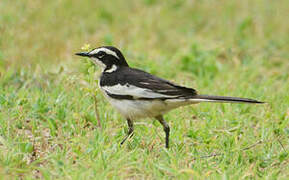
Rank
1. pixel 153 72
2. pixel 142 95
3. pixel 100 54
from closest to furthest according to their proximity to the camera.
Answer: pixel 142 95
pixel 100 54
pixel 153 72

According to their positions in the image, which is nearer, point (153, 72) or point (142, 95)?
point (142, 95)

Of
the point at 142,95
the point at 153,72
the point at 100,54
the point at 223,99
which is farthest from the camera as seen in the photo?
the point at 153,72

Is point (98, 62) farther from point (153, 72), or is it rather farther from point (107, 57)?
point (153, 72)

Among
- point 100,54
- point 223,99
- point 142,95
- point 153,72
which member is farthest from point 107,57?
point 153,72

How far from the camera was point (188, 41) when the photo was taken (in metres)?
11.2

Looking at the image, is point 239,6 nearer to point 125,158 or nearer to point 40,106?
point 40,106

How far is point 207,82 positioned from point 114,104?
3272mm

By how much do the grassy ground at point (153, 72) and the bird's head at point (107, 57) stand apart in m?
0.16

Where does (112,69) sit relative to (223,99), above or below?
above

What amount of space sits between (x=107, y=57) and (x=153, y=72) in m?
2.87

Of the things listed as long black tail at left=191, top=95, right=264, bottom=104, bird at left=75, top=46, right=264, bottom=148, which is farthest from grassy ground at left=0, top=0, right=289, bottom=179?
long black tail at left=191, top=95, right=264, bottom=104

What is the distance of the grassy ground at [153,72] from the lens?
18.2ft

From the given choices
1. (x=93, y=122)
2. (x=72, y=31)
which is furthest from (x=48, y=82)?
(x=72, y=31)

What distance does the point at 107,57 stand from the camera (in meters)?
6.57
